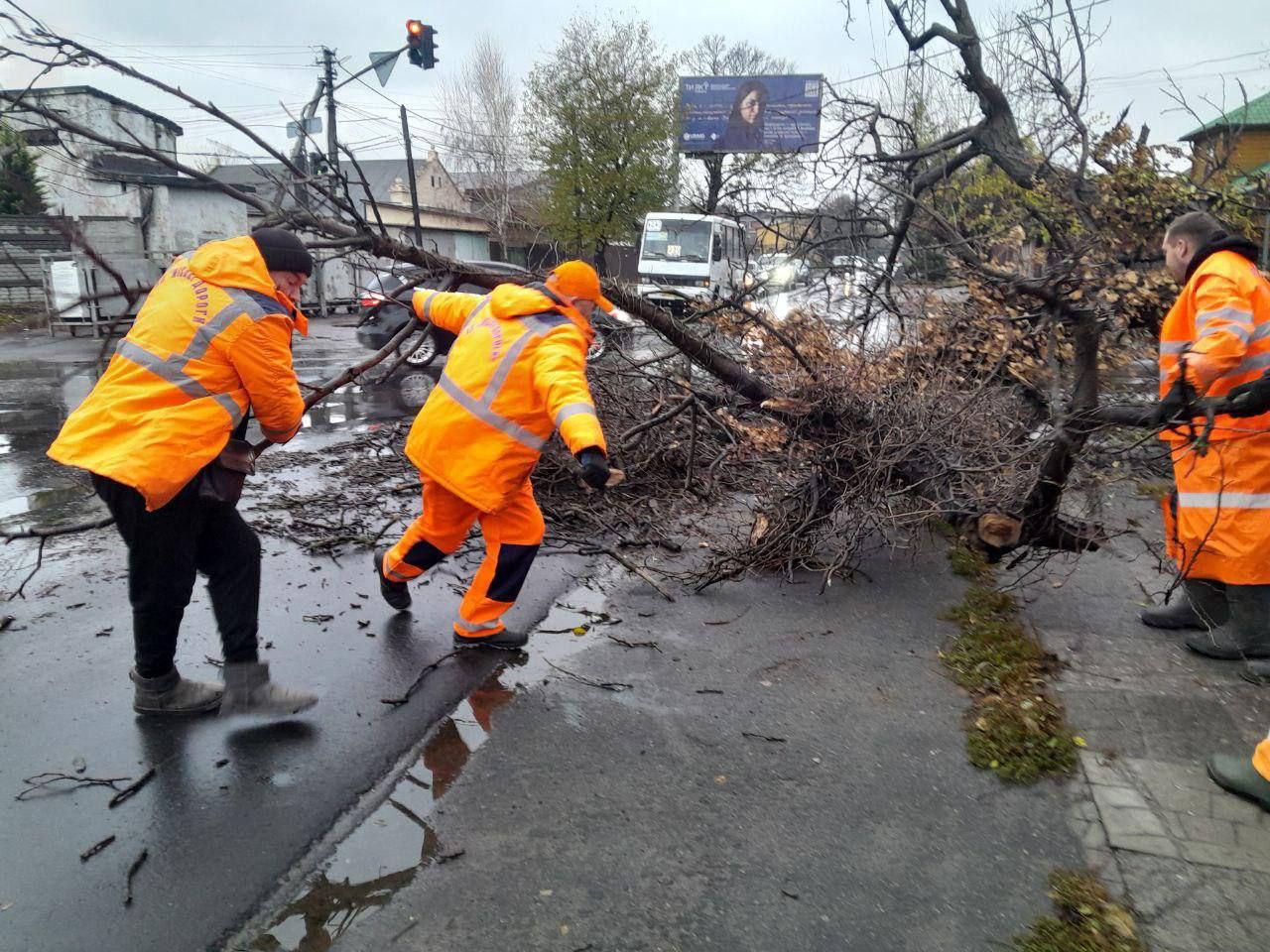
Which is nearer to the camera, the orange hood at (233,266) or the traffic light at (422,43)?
the orange hood at (233,266)

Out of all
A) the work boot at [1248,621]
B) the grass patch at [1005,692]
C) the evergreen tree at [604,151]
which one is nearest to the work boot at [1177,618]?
the work boot at [1248,621]

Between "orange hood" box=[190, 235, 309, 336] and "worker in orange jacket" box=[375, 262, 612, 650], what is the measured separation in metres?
0.83

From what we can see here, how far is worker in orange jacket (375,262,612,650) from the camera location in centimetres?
348

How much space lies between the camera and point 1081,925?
7.25 ft

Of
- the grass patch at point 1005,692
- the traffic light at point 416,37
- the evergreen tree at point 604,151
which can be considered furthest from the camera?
the evergreen tree at point 604,151

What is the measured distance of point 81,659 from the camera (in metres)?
3.54

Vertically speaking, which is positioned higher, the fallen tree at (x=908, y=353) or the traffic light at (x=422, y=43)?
the traffic light at (x=422, y=43)

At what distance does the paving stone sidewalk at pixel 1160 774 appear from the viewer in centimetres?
228

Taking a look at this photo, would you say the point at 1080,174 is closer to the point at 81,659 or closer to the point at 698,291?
the point at 698,291

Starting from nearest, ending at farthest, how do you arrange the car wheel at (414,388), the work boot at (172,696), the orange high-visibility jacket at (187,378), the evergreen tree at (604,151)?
the orange high-visibility jacket at (187,378)
the work boot at (172,696)
the car wheel at (414,388)
the evergreen tree at (604,151)

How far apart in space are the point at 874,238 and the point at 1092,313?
2871 millimetres

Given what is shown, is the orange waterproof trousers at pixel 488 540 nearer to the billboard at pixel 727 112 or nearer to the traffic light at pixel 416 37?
the traffic light at pixel 416 37

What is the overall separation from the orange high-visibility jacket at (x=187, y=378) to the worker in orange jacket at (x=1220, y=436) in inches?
132

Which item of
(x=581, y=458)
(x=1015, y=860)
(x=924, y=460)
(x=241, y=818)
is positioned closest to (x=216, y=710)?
(x=241, y=818)
